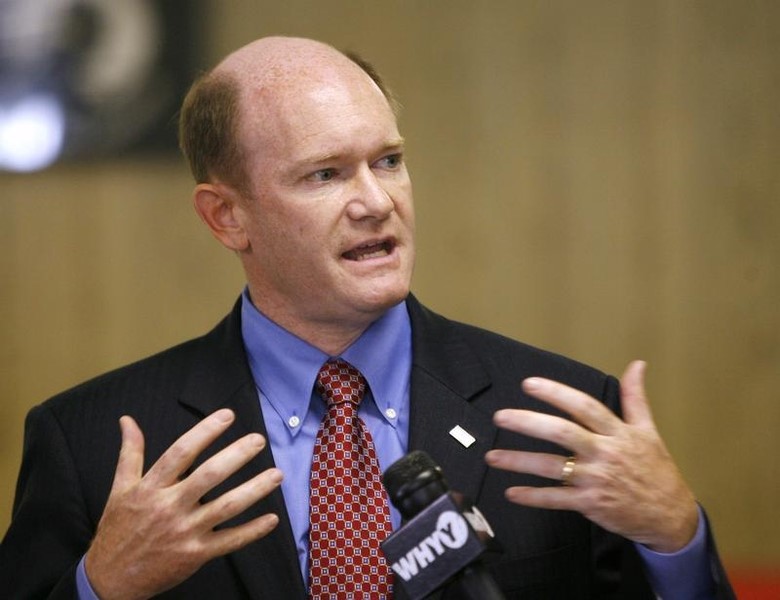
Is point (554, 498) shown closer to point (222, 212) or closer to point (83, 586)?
point (83, 586)

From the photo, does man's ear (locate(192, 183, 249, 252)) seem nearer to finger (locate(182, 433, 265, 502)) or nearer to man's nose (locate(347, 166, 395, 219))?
man's nose (locate(347, 166, 395, 219))

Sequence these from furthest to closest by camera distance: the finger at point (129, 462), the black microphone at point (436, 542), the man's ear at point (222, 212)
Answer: the man's ear at point (222, 212) → the finger at point (129, 462) → the black microphone at point (436, 542)

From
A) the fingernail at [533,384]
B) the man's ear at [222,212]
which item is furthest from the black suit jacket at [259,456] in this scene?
the fingernail at [533,384]

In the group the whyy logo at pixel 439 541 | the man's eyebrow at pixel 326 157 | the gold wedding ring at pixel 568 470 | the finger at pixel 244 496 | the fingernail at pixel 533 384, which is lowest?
the gold wedding ring at pixel 568 470

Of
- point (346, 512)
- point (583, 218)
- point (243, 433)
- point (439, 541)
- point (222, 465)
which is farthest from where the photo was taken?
point (583, 218)

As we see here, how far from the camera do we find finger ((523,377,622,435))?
169cm

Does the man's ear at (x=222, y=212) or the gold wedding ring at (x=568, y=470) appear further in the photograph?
the man's ear at (x=222, y=212)

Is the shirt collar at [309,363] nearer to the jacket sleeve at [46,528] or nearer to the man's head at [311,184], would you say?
the man's head at [311,184]

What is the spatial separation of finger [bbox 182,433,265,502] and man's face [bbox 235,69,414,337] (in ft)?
1.48

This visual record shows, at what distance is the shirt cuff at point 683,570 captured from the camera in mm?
1810

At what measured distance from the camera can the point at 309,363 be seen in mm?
2137

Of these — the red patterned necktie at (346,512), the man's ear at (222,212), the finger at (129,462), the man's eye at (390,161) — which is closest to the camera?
the finger at (129,462)

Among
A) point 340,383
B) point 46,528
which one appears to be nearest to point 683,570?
point 340,383

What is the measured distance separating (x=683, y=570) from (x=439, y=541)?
1.78ft
